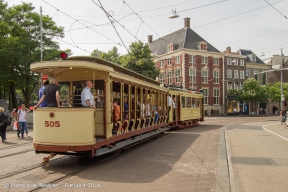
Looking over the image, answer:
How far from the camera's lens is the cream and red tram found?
7.04 metres

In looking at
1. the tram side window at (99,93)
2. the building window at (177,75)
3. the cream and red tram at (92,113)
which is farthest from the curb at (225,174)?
the building window at (177,75)

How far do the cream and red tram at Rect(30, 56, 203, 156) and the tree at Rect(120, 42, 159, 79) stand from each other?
26904 millimetres

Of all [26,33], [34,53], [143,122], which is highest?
[26,33]

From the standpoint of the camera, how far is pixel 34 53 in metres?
31.3

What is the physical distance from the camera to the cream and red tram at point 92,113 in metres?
7.04

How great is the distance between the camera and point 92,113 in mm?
7195

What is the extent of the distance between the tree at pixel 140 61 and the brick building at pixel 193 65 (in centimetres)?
1222

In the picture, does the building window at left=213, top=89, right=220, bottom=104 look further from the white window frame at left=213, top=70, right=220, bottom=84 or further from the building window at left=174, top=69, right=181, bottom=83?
the building window at left=174, top=69, right=181, bottom=83

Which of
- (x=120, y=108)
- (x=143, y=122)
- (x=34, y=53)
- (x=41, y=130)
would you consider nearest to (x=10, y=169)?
(x=41, y=130)

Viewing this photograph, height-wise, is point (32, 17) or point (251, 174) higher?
point (32, 17)

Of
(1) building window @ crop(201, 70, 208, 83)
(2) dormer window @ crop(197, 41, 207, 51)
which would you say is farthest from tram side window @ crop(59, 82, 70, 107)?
(1) building window @ crop(201, 70, 208, 83)

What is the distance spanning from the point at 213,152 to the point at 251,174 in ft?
10.5

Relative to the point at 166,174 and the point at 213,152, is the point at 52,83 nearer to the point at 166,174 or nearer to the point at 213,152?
the point at 166,174

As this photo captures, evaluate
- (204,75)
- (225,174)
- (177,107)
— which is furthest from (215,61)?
(225,174)
